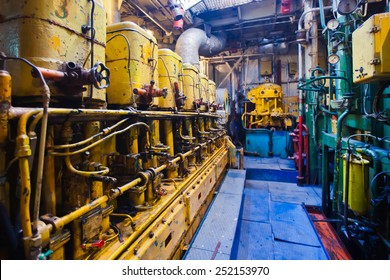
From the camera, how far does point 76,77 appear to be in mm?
1190

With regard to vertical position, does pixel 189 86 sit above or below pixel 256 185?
above

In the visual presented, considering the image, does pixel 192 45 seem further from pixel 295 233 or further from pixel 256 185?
pixel 295 233

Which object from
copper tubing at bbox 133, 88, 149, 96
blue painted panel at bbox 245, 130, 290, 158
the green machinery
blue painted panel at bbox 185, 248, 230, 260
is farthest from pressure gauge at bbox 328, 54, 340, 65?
blue painted panel at bbox 245, 130, 290, 158

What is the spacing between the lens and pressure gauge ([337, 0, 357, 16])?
8.52ft

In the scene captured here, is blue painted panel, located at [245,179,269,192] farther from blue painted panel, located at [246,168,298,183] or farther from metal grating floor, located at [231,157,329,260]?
blue painted panel, located at [246,168,298,183]

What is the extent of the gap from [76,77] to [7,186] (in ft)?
2.06

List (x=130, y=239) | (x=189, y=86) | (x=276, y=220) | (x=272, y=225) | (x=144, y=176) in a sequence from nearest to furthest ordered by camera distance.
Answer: (x=130, y=239), (x=144, y=176), (x=272, y=225), (x=276, y=220), (x=189, y=86)

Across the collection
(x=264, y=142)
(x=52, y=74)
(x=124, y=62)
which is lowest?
(x=264, y=142)

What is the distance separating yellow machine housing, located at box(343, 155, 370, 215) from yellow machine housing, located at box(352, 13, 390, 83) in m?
0.91

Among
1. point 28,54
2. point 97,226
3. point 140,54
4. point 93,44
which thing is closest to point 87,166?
point 97,226

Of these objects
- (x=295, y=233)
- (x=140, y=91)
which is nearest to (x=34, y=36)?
(x=140, y=91)

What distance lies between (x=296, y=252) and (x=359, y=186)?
3.61ft

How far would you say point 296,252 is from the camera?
8.89 ft
